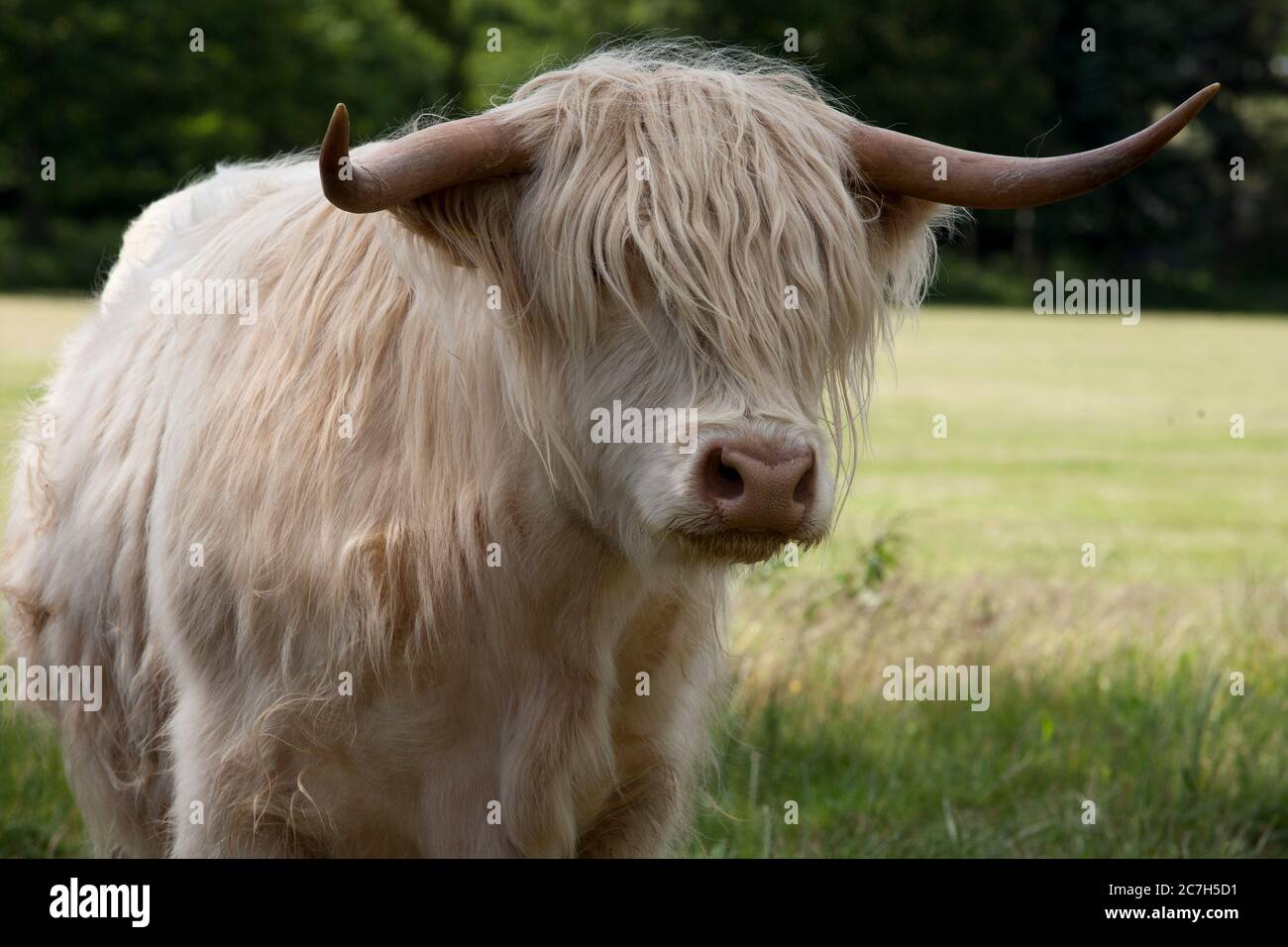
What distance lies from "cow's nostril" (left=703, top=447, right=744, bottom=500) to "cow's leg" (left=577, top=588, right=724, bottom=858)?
2.21 ft

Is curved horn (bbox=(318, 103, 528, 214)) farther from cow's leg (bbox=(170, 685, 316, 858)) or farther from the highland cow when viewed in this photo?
cow's leg (bbox=(170, 685, 316, 858))

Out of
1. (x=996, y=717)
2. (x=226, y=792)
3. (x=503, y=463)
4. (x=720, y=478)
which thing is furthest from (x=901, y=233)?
(x=996, y=717)

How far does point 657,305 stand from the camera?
8.64 ft

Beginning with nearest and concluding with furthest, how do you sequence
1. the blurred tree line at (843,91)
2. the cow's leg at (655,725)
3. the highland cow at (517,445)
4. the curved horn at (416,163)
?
the curved horn at (416,163)
the highland cow at (517,445)
the cow's leg at (655,725)
the blurred tree line at (843,91)

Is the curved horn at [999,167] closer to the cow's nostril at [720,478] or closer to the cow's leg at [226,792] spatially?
the cow's nostril at [720,478]

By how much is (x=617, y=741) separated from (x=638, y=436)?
32.0 inches

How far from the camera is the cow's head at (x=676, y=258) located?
2508 mm

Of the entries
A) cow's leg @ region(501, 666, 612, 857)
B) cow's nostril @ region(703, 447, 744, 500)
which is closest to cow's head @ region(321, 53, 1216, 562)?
cow's nostril @ region(703, 447, 744, 500)

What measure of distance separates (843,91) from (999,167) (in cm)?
3479

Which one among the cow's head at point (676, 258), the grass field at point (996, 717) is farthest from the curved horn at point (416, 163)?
the grass field at point (996, 717)

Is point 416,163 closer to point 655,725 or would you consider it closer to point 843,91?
point 655,725

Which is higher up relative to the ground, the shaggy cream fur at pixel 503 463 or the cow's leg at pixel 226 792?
the shaggy cream fur at pixel 503 463

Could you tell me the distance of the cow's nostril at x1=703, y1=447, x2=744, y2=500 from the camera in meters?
2.45
